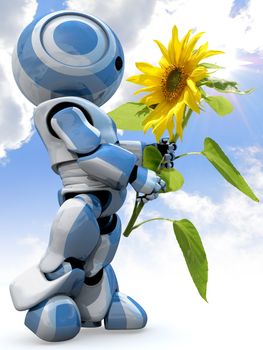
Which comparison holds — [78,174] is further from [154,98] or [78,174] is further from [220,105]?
[220,105]

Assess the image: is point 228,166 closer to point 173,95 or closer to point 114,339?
point 173,95

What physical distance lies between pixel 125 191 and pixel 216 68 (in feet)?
2.28

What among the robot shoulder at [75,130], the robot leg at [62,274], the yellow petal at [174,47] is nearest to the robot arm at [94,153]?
the robot shoulder at [75,130]

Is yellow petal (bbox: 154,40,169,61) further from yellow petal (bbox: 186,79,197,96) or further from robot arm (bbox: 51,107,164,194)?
robot arm (bbox: 51,107,164,194)

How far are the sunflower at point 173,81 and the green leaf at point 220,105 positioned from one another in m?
0.18

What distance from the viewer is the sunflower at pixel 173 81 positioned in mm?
2480

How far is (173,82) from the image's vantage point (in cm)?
260

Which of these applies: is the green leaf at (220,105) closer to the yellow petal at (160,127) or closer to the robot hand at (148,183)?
the yellow petal at (160,127)

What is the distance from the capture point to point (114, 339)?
2473mm

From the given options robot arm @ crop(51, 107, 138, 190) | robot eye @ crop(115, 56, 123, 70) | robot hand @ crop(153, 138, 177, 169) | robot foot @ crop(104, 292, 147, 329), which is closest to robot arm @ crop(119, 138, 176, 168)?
robot hand @ crop(153, 138, 177, 169)

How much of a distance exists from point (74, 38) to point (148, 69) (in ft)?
1.18

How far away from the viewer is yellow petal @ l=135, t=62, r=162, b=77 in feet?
8.63

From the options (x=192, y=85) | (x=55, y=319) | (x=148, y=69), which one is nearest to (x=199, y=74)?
(x=192, y=85)

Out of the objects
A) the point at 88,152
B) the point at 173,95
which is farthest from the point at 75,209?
the point at 173,95
